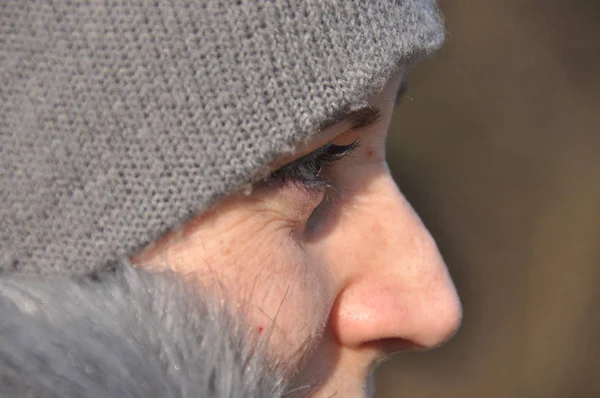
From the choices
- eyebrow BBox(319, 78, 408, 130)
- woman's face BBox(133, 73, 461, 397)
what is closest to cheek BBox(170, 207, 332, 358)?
woman's face BBox(133, 73, 461, 397)

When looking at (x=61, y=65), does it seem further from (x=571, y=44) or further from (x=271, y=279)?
(x=571, y=44)

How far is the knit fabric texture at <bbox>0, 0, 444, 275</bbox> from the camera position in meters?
0.65

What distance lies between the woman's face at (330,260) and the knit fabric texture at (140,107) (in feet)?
0.18

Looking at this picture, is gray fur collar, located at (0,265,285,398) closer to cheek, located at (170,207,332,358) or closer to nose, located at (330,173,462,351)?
cheek, located at (170,207,332,358)

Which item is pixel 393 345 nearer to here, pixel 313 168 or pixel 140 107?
pixel 313 168

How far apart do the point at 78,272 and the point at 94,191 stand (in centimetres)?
9

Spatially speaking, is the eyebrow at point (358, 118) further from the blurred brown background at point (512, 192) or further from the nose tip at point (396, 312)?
the blurred brown background at point (512, 192)

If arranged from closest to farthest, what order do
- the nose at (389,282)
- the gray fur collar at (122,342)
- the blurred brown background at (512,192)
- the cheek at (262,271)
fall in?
the gray fur collar at (122,342), the cheek at (262,271), the nose at (389,282), the blurred brown background at (512,192)

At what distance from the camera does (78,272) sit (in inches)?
26.8

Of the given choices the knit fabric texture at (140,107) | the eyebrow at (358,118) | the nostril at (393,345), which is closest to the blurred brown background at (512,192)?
the nostril at (393,345)

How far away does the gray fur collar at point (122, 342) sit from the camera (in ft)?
1.89

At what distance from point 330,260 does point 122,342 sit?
31 cm

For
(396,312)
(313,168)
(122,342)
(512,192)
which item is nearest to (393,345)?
(396,312)

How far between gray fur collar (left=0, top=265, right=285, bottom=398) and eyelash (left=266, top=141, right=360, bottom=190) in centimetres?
17
